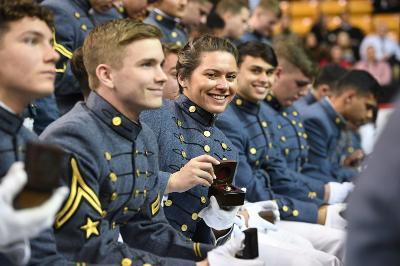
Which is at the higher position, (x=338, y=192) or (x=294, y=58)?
(x=294, y=58)

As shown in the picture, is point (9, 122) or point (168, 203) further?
point (168, 203)

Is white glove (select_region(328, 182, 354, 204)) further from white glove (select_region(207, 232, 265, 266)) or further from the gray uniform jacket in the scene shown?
white glove (select_region(207, 232, 265, 266))

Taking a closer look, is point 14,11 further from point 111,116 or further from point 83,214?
point 83,214

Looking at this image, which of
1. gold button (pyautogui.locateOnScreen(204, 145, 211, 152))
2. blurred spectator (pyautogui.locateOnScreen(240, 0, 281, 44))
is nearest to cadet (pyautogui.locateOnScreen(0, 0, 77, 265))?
gold button (pyautogui.locateOnScreen(204, 145, 211, 152))

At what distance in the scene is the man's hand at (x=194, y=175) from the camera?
9.04 ft

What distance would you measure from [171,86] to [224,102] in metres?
0.66

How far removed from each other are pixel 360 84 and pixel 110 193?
9.95 feet

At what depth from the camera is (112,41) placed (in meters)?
2.47

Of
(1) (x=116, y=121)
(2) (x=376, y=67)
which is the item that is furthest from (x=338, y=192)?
(2) (x=376, y=67)

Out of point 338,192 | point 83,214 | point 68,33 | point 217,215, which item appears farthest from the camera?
point 338,192

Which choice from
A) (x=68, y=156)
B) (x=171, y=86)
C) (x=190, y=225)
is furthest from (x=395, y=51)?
(x=68, y=156)

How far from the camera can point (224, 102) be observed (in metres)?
3.23

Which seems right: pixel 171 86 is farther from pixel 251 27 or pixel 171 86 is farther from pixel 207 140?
pixel 251 27

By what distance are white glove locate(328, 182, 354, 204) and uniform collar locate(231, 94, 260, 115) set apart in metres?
0.81
